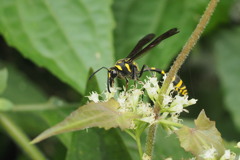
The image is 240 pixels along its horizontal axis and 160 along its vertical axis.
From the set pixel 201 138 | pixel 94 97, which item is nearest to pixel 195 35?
pixel 201 138

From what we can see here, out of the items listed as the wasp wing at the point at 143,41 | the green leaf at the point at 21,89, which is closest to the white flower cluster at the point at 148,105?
the wasp wing at the point at 143,41

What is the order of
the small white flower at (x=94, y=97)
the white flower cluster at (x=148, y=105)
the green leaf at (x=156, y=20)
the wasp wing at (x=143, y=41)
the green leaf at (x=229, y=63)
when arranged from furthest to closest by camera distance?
the green leaf at (x=229, y=63) < the green leaf at (x=156, y=20) < the wasp wing at (x=143, y=41) < the small white flower at (x=94, y=97) < the white flower cluster at (x=148, y=105)

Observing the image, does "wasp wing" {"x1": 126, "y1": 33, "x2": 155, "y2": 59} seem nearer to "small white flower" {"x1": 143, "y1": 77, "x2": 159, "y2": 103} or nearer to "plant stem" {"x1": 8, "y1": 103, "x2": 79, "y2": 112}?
"small white flower" {"x1": 143, "y1": 77, "x2": 159, "y2": 103}

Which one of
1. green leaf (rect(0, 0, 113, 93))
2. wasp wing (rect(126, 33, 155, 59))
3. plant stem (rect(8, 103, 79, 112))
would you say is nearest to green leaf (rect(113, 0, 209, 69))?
green leaf (rect(0, 0, 113, 93))

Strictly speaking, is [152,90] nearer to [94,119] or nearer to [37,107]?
[94,119]

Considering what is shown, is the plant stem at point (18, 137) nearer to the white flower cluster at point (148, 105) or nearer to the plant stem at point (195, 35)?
the white flower cluster at point (148, 105)
